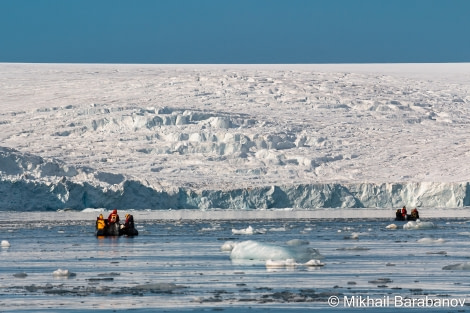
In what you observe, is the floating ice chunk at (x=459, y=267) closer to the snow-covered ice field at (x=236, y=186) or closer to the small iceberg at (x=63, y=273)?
the snow-covered ice field at (x=236, y=186)

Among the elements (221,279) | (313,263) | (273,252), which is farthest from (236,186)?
(221,279)

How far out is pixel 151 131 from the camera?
6016 cm

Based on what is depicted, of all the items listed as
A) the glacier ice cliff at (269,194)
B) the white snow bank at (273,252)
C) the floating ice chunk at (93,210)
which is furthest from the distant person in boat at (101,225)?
the glacier ice cliff at (269,194)

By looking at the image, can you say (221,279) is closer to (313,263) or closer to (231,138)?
(313,263)

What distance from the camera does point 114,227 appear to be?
22547 millimetres

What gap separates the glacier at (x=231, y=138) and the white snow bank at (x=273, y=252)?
28.4 m

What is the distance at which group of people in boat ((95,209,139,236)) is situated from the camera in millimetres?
22141

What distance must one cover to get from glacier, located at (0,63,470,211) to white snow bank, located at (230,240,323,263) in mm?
28370

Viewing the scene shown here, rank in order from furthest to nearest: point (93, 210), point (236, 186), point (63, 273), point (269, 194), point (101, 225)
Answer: point (236, 186) → point (269, 194) → point (93, 210) → point (101, 225) → point (63, 273)

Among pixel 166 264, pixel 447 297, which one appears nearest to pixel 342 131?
pixel 166 264

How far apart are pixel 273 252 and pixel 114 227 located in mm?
10446

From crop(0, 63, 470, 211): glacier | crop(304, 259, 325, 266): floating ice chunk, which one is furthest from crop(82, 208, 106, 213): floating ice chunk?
crop(304, 259, 325, 266): floating ice chunk

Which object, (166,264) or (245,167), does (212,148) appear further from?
(166,264)

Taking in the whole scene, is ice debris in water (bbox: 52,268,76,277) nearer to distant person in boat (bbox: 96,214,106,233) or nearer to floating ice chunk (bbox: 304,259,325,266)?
floating ice chunk (bbox: 304,259,325,266)
